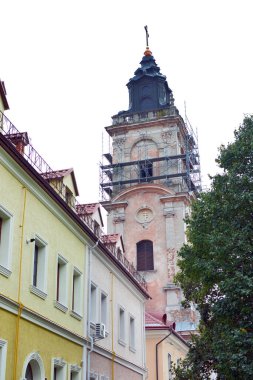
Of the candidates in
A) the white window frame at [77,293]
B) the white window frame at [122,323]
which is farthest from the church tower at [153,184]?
the white window frame at [77,293]

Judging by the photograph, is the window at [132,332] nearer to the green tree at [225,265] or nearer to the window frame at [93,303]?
the green tree at [225,265]

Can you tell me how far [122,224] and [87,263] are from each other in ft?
80.5

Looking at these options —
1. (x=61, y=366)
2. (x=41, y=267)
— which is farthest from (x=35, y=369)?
(x=41, y=267)

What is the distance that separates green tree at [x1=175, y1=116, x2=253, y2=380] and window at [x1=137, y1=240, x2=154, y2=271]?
829 inches

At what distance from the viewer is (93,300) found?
22.2 meters

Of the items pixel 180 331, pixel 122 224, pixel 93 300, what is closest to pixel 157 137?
pixel 122 224

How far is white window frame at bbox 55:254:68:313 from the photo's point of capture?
18859 millimetres

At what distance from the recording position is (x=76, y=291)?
2053 centimetres

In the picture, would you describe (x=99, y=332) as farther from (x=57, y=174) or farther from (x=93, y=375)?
(x=57, y=174)

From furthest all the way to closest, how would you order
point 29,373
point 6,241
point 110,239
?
1. point 110,239
2. point 29,373
3. point 6,241

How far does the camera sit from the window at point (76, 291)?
66.5ft

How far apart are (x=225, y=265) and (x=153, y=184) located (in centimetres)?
2699

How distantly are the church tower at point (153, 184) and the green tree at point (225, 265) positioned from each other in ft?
65.8

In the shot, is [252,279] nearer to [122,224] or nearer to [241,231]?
[241,231]
